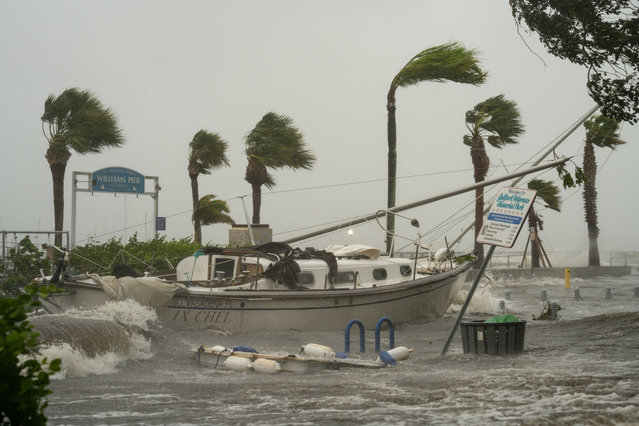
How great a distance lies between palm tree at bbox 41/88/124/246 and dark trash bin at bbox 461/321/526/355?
24767 millimetres

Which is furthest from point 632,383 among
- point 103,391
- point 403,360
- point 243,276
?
point 243,276

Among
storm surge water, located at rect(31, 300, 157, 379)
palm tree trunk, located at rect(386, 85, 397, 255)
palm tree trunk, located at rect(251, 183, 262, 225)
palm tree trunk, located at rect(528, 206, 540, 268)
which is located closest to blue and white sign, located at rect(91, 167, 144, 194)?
palm tree trunk, located at rect(251, 183, 262, 225)

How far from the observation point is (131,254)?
25.5 metres

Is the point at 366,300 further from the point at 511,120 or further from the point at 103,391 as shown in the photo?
the point at 511,120

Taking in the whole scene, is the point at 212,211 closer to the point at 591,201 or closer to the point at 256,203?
the point at 256,203

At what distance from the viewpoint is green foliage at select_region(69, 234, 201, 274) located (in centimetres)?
2517

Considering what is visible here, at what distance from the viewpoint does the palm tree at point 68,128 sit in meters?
33.6

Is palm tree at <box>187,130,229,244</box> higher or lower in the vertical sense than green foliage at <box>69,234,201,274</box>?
higher

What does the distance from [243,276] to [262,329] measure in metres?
1.90

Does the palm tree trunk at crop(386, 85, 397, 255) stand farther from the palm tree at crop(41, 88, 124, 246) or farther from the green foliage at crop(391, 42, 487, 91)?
the palm tree at crop(41, 88, 124, 246)

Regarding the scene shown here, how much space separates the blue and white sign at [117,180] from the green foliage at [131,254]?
2798mm

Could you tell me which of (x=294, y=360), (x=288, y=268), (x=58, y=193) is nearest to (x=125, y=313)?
(x=288, y=268)

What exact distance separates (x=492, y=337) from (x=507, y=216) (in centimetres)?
252

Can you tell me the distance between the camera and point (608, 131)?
5078 cm
